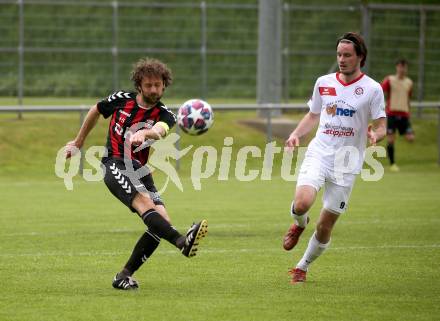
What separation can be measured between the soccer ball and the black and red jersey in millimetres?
1937

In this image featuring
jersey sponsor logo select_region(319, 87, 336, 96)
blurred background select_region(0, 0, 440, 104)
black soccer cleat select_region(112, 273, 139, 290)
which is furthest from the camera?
blurred background select_region(0, 0, 440, 104)

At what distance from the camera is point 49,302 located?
25.7 ft

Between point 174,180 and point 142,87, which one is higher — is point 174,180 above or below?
below

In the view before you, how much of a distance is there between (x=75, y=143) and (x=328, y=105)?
2.25 metres

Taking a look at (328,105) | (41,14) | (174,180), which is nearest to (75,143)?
(328,105)

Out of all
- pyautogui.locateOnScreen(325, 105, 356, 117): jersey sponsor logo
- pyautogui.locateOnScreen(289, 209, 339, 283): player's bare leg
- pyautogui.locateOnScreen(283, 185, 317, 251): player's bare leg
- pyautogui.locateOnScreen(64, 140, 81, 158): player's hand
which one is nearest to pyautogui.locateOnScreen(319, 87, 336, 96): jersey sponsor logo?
pyautogui.locateOnScreen(325, 105, 356, 117): jersey sponsor logo

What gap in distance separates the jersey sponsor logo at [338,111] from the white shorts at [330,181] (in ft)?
1.44

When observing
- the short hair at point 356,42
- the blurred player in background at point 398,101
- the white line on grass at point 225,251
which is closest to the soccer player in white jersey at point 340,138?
the short hair at point 356,42

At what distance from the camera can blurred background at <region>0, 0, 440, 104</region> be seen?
2438 centimetres

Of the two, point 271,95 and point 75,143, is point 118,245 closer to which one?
point 75,143

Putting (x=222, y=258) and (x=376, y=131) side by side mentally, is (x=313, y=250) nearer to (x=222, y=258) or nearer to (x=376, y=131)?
(x=376, y=131)

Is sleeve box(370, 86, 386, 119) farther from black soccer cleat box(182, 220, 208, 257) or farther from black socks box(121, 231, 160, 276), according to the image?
black socks box(121, 231, 160, 276)

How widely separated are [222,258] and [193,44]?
17767 millimetres

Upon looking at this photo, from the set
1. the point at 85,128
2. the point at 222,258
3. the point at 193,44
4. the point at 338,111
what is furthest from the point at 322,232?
the point at 193,44
